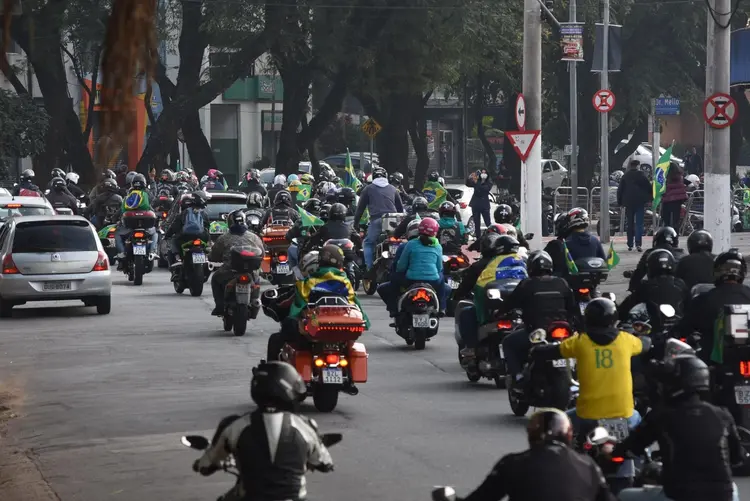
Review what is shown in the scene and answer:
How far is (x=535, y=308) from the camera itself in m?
13.1

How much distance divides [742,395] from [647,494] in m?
3.77

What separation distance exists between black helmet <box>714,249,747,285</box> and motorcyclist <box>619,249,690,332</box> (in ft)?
3.91

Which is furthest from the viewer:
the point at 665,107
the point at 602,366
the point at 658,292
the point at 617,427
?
the point at 665,107

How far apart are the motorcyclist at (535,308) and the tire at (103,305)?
11033 millimetres

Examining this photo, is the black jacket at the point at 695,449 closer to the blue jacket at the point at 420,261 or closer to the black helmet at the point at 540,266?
the black helmet at the point at 540,266

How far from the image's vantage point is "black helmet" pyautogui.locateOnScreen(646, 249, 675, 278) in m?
12.8

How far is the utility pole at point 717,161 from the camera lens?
23.0 m

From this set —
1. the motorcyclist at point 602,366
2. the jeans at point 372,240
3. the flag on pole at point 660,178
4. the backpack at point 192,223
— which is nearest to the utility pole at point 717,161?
the jeans at point 372,240

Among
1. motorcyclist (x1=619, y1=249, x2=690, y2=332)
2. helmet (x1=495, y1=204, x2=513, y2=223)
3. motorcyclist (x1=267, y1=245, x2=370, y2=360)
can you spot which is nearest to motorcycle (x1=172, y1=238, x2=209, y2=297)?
helmet (x1=495, y1=204, x2=513, y2=223)

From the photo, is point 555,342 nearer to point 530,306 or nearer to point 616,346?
point 530,306

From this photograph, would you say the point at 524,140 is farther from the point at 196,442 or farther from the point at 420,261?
the point at 196,442

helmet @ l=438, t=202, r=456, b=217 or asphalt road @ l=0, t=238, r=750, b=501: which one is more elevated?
helmet @ l=438, t=202, r=456, b=217

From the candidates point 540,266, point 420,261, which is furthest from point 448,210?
point 540,266

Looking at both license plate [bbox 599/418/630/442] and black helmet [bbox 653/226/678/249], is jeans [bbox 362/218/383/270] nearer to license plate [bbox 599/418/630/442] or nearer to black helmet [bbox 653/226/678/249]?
black helmet [bbox 653/226/678/249]
